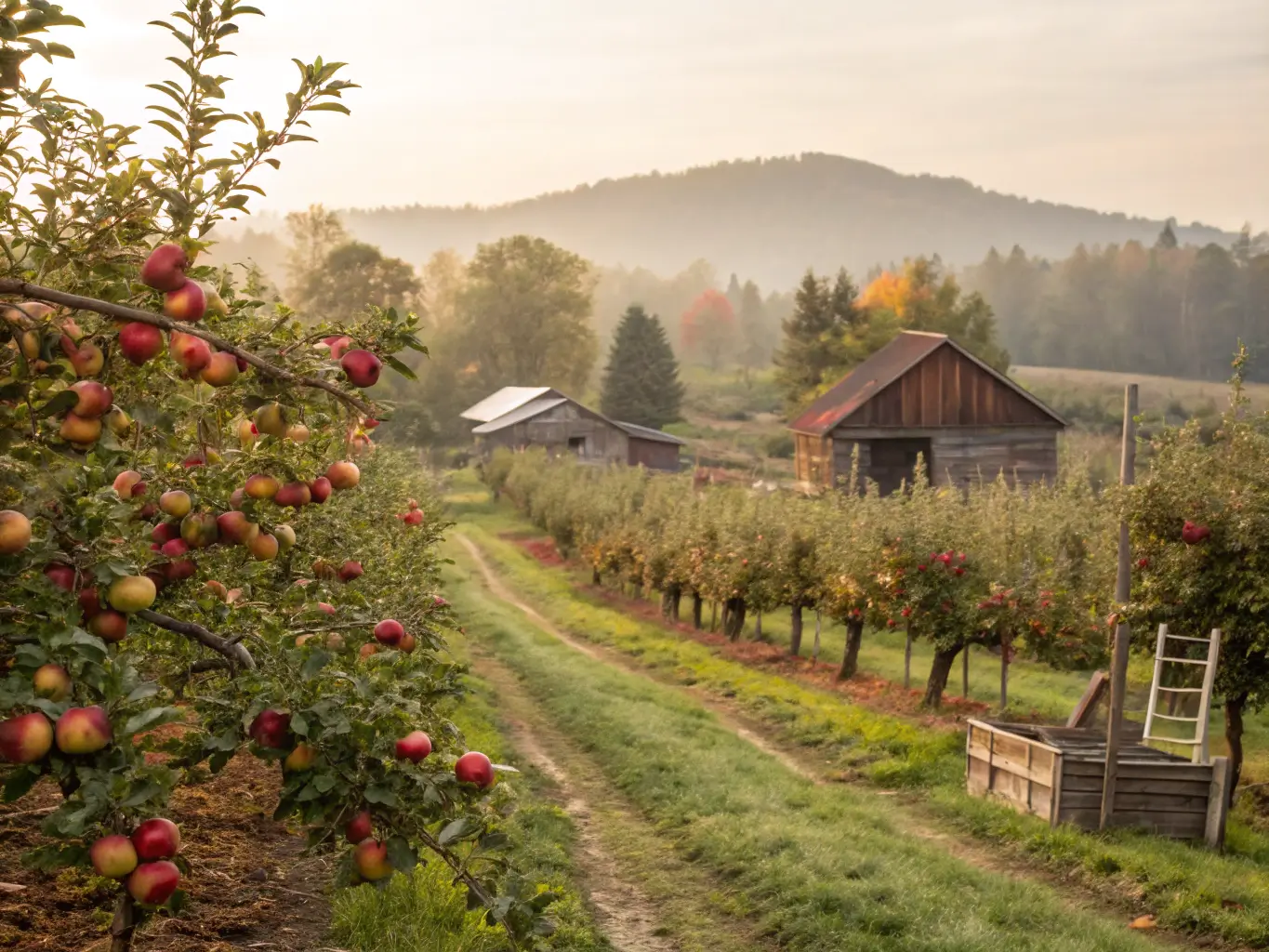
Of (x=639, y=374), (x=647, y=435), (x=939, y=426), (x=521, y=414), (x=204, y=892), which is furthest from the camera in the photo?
(x=639, y=374)

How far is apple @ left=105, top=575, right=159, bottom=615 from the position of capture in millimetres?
2973

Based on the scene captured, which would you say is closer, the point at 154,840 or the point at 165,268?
the point at 154,840

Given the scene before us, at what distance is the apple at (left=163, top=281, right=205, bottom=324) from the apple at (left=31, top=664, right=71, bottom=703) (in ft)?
3.19

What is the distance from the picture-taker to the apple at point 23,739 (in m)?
2.54

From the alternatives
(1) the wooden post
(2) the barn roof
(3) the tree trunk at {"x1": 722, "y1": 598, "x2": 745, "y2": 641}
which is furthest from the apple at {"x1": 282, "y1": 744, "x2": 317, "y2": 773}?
(2) the barn roof

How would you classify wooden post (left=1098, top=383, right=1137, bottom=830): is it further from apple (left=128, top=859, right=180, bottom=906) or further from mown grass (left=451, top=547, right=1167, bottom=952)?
apple (left=128, top=859, right=180, bottom=906)

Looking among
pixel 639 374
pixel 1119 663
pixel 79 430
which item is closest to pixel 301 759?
pixel 79 430

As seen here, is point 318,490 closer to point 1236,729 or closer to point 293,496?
point 293,496

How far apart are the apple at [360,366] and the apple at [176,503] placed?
739 mm

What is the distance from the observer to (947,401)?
39.3 metres

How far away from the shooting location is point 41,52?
11.1ft

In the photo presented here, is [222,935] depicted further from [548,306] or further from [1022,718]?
[548,306]

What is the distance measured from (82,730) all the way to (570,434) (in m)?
58.5

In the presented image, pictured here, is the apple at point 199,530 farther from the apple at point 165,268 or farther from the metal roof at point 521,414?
the metal roof at point 521,414
